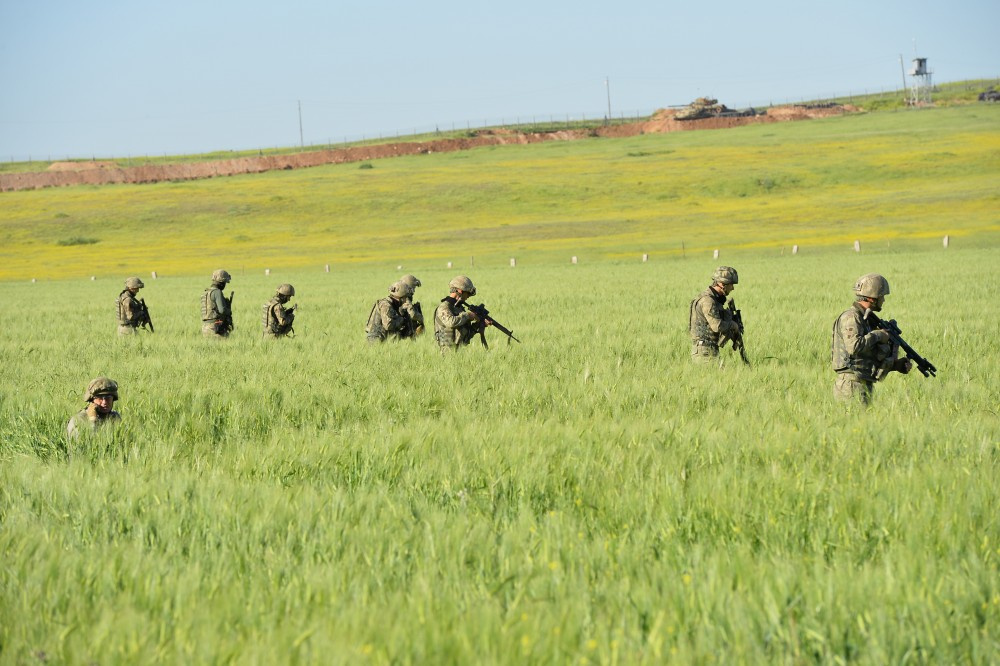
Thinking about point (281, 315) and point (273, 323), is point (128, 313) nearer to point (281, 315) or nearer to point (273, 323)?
point (273, 323)

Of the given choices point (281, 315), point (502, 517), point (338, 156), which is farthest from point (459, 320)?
point (338, 156)

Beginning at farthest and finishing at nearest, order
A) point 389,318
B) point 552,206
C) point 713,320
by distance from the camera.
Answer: point 552,206, point 389,318, point 713,320

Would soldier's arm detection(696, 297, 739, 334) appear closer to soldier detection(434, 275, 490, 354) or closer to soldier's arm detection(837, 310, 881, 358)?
soldier's arm detection(837, 310, 881, 358)

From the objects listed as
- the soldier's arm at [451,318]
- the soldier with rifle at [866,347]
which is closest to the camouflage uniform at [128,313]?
the soldier's arm at [451,318]

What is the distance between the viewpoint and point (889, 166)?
8212cm

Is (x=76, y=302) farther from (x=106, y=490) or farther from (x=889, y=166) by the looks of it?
(x=889, y=166)

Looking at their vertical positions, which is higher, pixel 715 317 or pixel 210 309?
pixel 210 309

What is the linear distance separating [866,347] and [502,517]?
5.30 metres

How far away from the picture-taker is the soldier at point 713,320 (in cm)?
1211

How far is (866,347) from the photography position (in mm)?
9438

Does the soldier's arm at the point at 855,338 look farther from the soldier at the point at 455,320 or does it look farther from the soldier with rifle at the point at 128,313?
the soldier with rifle at the point at 128,313

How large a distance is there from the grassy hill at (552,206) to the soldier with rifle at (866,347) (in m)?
42.1

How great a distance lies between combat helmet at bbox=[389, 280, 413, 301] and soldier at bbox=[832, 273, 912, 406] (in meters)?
6.88

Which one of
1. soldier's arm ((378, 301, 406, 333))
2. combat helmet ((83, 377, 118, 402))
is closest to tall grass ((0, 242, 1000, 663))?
combat helmet ((83, 377, 118, 402))
